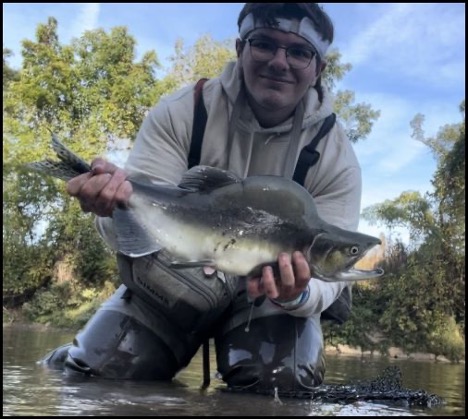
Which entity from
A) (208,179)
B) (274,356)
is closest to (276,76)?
(208,179)

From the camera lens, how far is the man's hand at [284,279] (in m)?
2.34

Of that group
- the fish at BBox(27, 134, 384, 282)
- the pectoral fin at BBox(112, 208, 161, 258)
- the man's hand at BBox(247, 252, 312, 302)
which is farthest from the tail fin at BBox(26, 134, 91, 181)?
the man's hand at BBox(247, 252, 312, 302)

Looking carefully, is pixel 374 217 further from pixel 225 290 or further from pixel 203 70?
pixel 225 290

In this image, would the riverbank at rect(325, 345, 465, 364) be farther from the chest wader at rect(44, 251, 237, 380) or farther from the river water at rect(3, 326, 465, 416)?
the river water at rect(3, 326, 465, 416)

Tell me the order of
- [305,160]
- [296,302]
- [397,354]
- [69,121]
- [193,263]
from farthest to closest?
1. [69,121]
2. [397,354]
3. [305,160]
4. [296,302]
5. [193,263]

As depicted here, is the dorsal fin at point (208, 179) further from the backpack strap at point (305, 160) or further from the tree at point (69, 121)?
the tree at point (69, 121)

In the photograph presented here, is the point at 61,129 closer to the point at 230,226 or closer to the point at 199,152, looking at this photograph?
the point at 199,152

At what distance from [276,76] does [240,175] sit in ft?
1.93

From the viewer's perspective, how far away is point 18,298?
21469mm

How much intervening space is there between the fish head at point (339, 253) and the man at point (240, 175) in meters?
0.42

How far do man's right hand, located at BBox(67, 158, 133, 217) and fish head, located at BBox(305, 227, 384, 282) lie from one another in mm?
777

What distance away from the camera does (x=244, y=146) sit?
3506 mm

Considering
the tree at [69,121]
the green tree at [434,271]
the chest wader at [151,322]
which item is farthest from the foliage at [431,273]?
the chest wader at [151,322]

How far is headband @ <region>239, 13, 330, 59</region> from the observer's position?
10.8 ft
